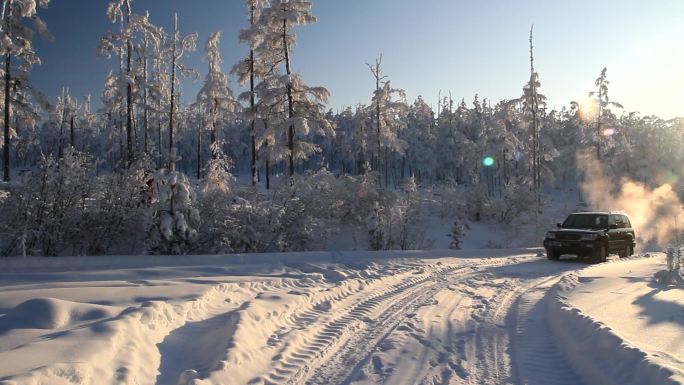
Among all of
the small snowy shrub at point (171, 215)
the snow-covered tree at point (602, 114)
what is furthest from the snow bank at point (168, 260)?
the snow-covered tree at point (602, 114)

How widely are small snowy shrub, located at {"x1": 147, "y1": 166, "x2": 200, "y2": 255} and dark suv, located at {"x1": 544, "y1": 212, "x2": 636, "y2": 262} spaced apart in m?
12.1

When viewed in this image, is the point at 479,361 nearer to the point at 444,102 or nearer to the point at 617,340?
the point at 617,340

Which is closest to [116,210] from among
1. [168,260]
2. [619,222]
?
[168,260]

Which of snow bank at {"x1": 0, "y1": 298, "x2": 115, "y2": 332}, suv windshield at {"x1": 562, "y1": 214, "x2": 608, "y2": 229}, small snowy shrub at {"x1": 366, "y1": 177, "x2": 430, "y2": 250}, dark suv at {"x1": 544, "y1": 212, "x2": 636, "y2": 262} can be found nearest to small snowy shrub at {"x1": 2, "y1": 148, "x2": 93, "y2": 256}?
snow bank at {"x1": 0, "y1": 298, "x2": 115, "y2": 332}

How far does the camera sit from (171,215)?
12297mm

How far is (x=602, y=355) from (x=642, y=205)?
31566 millimetres

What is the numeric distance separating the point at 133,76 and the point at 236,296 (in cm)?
1927

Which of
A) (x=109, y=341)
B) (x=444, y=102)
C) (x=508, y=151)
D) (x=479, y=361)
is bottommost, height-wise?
(x=479, y=361)

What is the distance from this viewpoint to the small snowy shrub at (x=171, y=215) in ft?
39.3

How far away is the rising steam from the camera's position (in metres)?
26.3

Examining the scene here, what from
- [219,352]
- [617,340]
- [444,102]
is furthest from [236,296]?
[444,102]

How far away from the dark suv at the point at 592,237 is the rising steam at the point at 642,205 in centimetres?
298

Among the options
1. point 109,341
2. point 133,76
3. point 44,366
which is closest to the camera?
point 44,366

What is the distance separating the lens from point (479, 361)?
5.48 meters
